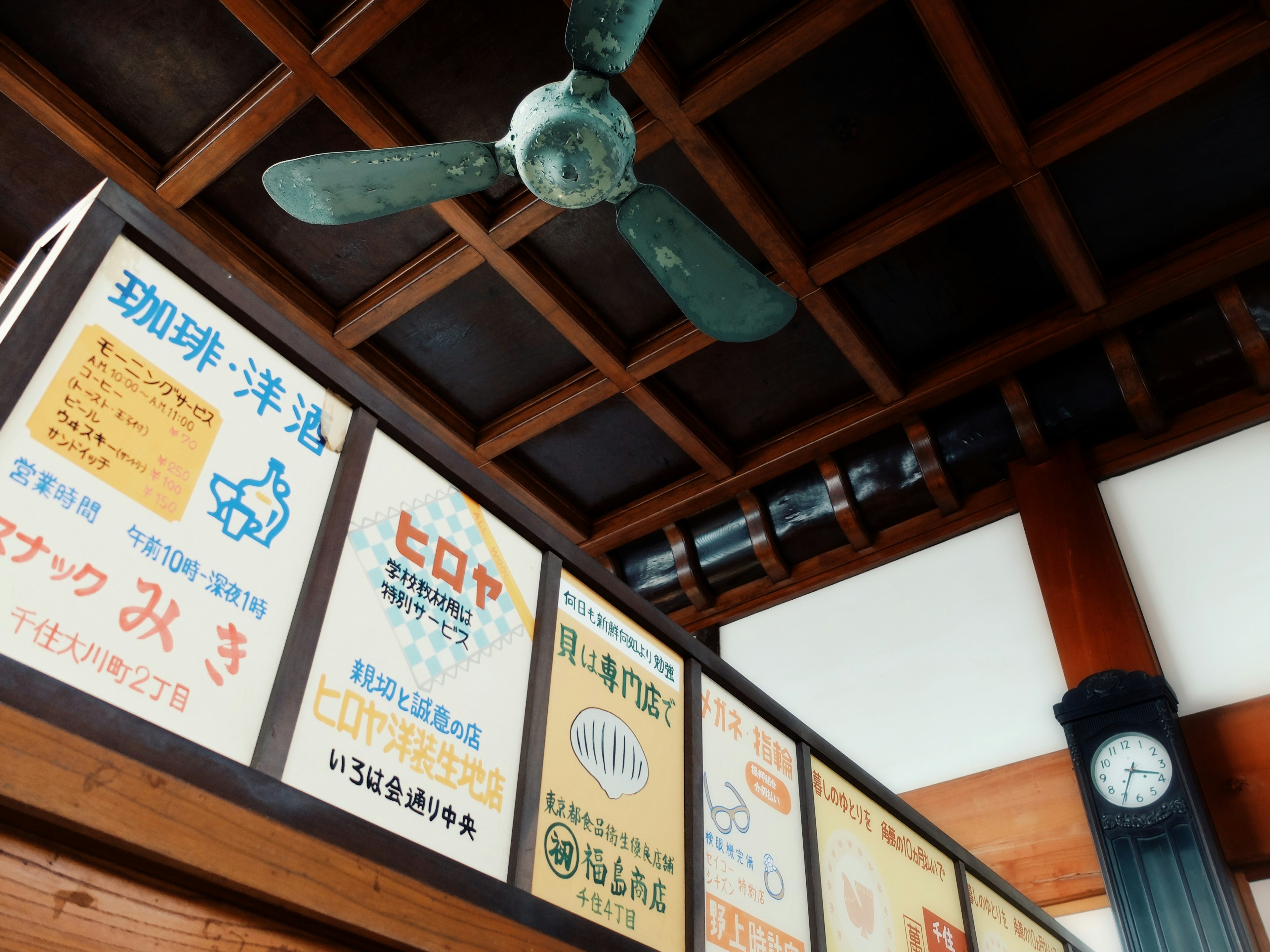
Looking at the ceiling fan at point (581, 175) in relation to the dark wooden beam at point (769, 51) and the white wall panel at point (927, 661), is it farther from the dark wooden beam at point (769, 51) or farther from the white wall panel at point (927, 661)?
the white wall panel at point (927, 661)

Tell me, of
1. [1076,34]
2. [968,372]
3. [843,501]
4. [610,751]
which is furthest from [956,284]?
[610,751]

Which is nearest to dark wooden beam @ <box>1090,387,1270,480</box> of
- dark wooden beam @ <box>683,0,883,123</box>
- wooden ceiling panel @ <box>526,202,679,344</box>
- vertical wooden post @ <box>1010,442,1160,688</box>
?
vertical wooden post @ <box>1010,442,1160,688</box>

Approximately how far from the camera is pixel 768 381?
20.3ft

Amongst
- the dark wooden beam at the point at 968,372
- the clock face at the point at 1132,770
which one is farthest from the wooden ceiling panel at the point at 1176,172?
the clock face at the point at 1132,770

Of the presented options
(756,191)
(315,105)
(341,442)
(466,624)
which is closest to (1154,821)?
(756,191)

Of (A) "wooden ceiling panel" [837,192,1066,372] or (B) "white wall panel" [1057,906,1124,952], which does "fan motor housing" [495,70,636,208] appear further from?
(B) "white wall panel" [1057,906,1124,952]

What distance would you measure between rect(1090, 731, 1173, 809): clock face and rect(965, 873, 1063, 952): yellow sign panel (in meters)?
0.77

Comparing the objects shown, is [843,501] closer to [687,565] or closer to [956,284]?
[687,565]

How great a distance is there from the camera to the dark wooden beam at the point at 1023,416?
5934mm

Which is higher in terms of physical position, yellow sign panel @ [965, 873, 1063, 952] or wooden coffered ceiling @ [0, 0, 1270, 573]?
wooden coffered ceiling @ [0, 0, 1270, 573]

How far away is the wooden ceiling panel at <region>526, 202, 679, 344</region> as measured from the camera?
17.2ft

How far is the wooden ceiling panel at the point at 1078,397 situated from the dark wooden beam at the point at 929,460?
2.02 ft

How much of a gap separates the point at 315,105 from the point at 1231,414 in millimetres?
5158

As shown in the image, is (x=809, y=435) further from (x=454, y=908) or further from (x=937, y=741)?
(x=454, y=908)
